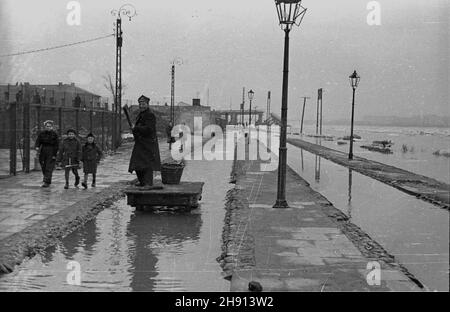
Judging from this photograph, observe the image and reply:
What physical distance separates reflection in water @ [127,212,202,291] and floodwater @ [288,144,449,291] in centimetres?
266

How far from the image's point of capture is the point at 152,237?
306 inches

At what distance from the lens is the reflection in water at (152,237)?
5.79m

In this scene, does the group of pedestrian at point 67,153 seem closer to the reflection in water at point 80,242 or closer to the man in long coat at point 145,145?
the man in long coat at point 145,145

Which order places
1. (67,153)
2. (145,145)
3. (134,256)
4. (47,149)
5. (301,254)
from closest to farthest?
(301,254) < (134,256) < (145,145) < (67,153) < (47,149)

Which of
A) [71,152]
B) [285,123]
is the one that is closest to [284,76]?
[285,123]

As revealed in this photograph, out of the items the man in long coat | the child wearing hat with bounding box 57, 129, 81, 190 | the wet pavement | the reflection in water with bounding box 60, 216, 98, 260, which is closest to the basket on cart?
the man in long coat

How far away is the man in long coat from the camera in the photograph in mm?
9750

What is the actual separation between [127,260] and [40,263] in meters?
1.01

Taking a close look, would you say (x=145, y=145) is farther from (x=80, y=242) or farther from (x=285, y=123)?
(x=80, y=242)

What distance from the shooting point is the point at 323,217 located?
9.14m

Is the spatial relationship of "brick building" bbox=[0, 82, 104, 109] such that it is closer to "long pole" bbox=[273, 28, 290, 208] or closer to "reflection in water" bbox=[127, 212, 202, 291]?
"reflection in water" bbox=[127, 212, 202, 291]

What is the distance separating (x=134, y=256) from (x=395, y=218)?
14.1 feet

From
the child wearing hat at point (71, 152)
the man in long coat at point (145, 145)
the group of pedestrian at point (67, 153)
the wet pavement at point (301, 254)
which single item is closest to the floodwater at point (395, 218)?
the wet pavement at point (301, 254)
